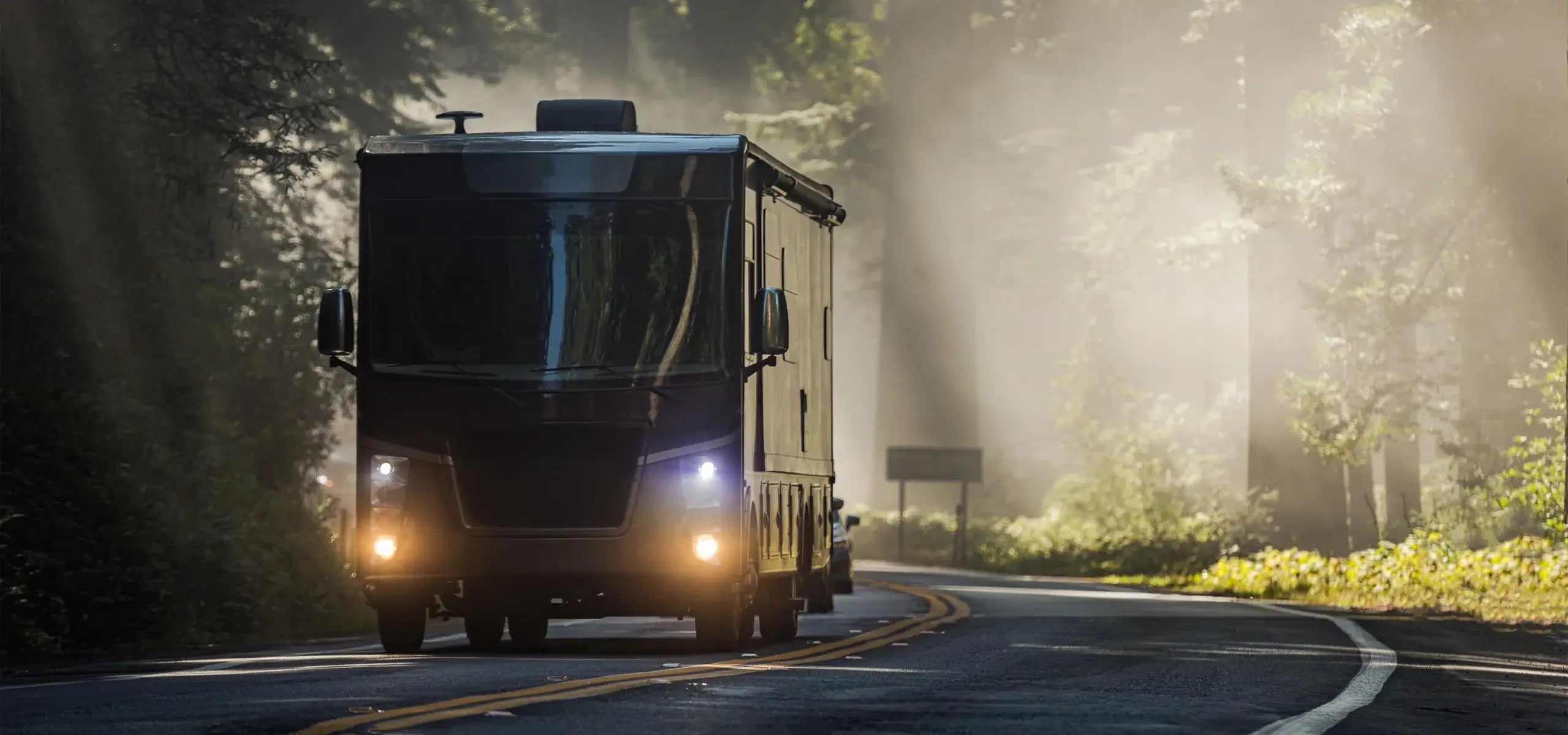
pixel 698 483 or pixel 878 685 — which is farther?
pixel 698 483

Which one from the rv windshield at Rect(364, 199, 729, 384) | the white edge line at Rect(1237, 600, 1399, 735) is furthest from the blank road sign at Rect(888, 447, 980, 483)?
the rv windshield at Rect(364, 199, 729, 384)

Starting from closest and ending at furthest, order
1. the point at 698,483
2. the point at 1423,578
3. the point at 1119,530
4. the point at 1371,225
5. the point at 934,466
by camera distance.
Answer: the point at 698,483
the point at 1423,578
the point at 1371,225
the point at 1119,530
the point at 934,466

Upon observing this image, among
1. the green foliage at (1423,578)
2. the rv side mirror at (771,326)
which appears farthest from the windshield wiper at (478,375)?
the green foliage at (1423,578)

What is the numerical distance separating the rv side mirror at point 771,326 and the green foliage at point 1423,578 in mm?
10796

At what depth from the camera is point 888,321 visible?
62.7 meters

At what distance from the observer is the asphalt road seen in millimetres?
11188

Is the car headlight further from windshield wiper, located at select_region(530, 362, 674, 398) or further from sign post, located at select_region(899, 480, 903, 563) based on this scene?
sign post, located at select_region(899, 480, 903, 563)

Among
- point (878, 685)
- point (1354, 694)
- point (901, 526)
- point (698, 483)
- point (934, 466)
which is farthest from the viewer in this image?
point (901, 526)

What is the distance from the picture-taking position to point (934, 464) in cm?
6069

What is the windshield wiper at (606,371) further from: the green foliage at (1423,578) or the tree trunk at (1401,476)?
the tree trunk at (1401,476)

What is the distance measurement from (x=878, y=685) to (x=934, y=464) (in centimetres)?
4725

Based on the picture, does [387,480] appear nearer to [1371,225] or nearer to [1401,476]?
[1371,225]

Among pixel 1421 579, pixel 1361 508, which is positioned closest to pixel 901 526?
pixel 1361 508

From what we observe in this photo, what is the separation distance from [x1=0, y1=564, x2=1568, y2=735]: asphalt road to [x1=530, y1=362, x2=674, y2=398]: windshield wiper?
A: 1.76m
